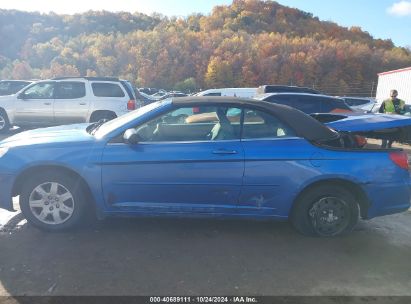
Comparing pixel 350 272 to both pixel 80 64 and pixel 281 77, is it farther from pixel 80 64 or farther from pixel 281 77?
pixel 80 64

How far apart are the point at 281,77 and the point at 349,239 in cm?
6544

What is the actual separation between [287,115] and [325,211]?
115 cm

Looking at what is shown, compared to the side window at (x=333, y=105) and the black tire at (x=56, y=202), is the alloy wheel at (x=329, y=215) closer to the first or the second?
the black tire at (x=56, y=202)

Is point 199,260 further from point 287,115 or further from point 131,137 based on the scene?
point 287,115

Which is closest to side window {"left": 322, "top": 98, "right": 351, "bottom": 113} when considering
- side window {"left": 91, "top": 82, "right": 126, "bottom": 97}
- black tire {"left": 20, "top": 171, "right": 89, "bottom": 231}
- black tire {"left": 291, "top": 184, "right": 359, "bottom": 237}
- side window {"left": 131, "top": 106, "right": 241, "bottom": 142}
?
side window {"left": 91, "top": 82, "right": 126, "bottom": 97}

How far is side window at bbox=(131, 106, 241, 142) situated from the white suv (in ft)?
22.5

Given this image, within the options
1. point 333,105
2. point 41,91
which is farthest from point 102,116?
point 333,105

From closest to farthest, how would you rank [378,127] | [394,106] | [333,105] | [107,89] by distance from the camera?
[378,127]
[333,105]
[394,106]
[107,89]

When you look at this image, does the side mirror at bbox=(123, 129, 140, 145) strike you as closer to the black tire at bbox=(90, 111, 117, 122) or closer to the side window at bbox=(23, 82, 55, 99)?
the black tire at bbox=(90, 111, 117, 122)

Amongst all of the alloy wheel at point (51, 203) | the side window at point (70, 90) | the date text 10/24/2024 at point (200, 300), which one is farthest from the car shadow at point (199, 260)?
the side window at point (70, 90)

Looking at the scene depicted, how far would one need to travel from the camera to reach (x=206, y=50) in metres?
75.8

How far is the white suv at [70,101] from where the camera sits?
35.3 ft

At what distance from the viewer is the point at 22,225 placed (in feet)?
14.1

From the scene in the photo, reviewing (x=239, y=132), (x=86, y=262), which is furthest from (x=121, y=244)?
(x=239, y=132)
